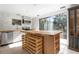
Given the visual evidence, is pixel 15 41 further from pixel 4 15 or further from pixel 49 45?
pixel 49 45

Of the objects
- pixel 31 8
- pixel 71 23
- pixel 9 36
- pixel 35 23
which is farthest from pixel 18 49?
pixel 71 23

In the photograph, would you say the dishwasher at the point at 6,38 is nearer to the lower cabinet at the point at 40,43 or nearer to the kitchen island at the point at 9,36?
the kitchen island at the point at 9,36

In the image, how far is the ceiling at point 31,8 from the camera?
6.01 feet

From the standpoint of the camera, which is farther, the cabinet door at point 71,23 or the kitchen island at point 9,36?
the cabinet door at point 71,23

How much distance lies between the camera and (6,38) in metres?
1.86

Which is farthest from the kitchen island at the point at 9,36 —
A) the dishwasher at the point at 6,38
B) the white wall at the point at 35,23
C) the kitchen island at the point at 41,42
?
the white wall at the point at 35,23

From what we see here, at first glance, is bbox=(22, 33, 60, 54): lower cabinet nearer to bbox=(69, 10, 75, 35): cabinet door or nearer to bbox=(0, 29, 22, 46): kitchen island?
bbox=(0, 29, 22, 46): kitchen island

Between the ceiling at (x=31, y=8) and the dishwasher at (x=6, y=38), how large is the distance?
0.45 metres

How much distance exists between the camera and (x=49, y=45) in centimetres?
189

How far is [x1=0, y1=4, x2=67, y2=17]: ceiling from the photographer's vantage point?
6.01ft

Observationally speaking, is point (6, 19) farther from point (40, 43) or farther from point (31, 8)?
point (40, 43)

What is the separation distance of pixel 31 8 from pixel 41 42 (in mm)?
713

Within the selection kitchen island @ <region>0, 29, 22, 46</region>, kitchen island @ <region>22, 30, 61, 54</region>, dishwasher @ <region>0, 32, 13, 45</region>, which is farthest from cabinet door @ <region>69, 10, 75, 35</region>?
dishwasher @ <region>0, 32, 13, 45</region>
